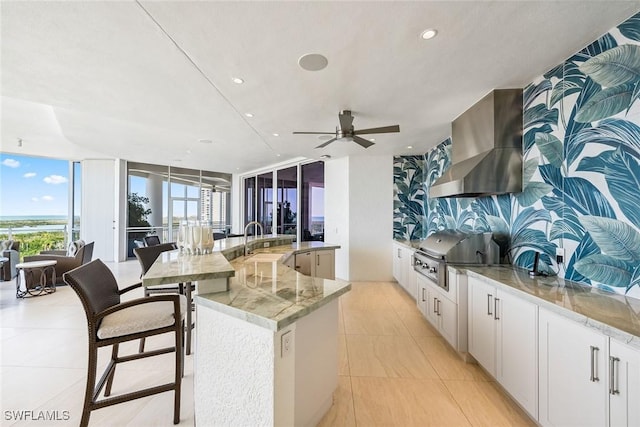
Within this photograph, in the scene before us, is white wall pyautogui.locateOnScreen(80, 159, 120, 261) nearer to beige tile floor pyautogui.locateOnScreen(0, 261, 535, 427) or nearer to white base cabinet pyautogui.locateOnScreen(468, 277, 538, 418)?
beige tile floor pyautogui.locateOnScreen(0, 261, 535, 427)

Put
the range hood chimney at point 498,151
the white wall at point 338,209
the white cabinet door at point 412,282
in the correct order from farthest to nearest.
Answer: the white wall at point 338,209 < the white cabinet door at point 412,282 < the range hood chimney at point 498,151

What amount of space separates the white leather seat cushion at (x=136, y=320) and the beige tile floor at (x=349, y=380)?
2.24ft

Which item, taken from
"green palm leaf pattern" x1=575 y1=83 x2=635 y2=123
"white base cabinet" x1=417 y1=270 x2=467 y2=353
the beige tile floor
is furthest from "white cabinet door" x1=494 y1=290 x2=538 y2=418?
"green palm leaf pattern" x1=575 y1=83 x2=635 y2=123

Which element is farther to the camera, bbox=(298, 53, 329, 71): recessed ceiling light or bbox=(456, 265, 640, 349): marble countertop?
bbox=(298, 53, 329, 71): recessed ceiling light

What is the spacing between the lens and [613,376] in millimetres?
1156

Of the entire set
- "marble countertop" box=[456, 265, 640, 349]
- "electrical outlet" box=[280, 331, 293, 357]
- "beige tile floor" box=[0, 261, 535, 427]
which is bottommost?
"beige tile floor" box=[0, 261, 535, 427]

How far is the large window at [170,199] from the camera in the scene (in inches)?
Answer: 290

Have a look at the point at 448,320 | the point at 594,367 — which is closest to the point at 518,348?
the point at 594,367

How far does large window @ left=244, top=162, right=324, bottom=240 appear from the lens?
6348mm

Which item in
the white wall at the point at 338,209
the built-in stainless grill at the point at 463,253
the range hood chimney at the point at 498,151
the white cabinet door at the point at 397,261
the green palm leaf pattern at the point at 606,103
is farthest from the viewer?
the white wall at the point at 338,209

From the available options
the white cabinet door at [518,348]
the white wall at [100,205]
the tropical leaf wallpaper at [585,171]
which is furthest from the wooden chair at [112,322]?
the white wall at [100,205]

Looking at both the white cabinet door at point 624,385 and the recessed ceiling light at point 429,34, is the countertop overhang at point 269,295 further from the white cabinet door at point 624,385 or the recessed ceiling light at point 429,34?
the recessed ceiling light at point 429,34

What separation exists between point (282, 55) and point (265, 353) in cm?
208

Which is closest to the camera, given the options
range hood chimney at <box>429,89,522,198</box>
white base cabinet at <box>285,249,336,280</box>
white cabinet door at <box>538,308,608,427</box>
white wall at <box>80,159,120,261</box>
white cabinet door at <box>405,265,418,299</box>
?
white cabinet door at <box>538,308,608,427</box>
